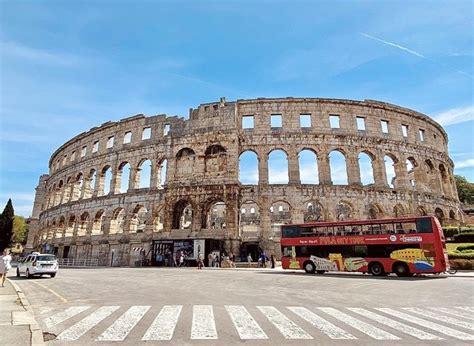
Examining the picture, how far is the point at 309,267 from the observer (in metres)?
19.8

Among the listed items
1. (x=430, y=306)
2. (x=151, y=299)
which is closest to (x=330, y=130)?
(x=430, y=306)

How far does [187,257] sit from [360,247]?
14202 millimetres

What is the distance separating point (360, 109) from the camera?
31906 mm

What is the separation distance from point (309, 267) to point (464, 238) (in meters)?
14.6

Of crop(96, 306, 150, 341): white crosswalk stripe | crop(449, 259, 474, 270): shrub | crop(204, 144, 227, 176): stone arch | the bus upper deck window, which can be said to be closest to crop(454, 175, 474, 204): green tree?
crop(449, 259, 474, 270): shrub

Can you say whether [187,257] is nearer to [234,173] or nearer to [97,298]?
[234,173]

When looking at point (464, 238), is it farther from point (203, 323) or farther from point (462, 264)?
point (203, 323)

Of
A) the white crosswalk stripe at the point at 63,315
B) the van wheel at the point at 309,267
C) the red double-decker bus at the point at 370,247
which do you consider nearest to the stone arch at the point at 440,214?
the red double-decker bus at the point at 370,247

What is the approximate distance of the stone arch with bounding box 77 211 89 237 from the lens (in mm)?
35125

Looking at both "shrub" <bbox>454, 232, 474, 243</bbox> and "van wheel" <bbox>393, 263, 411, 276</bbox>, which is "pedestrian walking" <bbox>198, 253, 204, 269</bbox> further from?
"shrub" <bbox>454, 232, 474, 243</bbox>

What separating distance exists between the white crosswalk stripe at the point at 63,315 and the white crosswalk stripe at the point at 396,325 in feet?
22.6

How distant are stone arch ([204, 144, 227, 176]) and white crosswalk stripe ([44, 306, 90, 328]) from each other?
71.4ft

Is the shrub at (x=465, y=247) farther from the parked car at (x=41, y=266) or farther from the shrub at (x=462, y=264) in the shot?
the parked car at (x=41, y=266)

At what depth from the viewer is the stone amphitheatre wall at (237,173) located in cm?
2800
